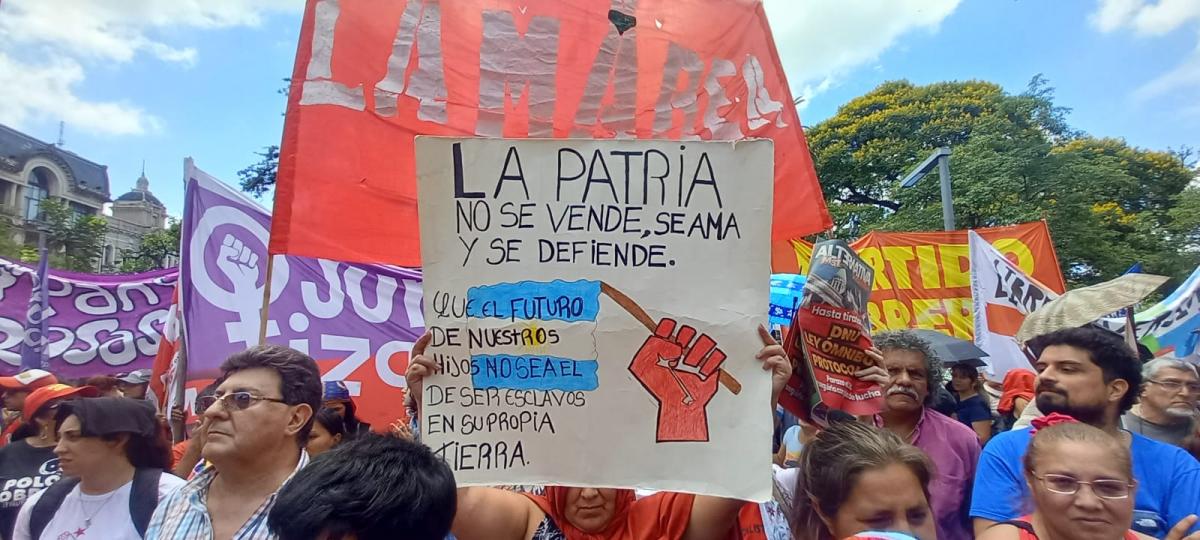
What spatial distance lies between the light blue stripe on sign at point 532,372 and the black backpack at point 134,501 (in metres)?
1.40

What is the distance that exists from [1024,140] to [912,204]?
3047mm

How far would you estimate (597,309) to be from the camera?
2189 millimetres

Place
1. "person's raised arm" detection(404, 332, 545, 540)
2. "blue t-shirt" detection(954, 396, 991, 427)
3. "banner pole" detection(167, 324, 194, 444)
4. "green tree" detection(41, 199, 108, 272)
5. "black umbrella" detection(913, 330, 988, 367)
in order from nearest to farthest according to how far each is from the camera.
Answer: "person's raised arm" detection(404, 332, 545, 540) → "banner pole" detection(167, 324, 194, 444) → "blue t-shirt" detection(954, 396, 991, 427) → "black umbrella" detection(913, 330, 988, 367) → "green tree" detection(41, 199, 108, 272)

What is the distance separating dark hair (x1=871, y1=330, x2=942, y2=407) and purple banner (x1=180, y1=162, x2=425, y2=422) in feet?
9.59

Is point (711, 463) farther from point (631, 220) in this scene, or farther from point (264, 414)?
point (264, 414)

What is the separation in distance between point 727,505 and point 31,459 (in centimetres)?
340

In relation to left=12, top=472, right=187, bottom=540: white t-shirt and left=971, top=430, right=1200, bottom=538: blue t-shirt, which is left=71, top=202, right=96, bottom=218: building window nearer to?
left=12, top=472, right=187, bottom=540: white t-shirt

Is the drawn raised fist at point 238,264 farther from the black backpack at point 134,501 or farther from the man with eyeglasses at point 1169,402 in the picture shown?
the man with eyeglasses at point 1169,402

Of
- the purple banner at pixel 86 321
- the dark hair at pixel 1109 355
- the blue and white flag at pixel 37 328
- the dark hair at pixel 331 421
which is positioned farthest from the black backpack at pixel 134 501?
the purple banner at pixel 86 321

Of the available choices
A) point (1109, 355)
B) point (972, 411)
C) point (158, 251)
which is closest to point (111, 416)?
point (1109, 355)

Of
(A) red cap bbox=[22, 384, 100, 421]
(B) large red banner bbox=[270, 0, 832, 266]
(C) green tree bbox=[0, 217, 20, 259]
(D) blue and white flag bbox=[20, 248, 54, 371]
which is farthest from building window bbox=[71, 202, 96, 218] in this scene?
(B) large red banner bbox=[270, 0, 832, 266]

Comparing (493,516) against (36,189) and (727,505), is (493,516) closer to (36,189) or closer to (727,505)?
(727,505)

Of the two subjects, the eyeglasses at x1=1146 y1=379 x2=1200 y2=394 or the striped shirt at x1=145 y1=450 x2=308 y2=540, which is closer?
the striped shirt at x1=145 y1=450 x2=308 y2=540

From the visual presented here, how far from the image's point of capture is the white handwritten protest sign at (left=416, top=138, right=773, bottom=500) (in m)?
2.10
